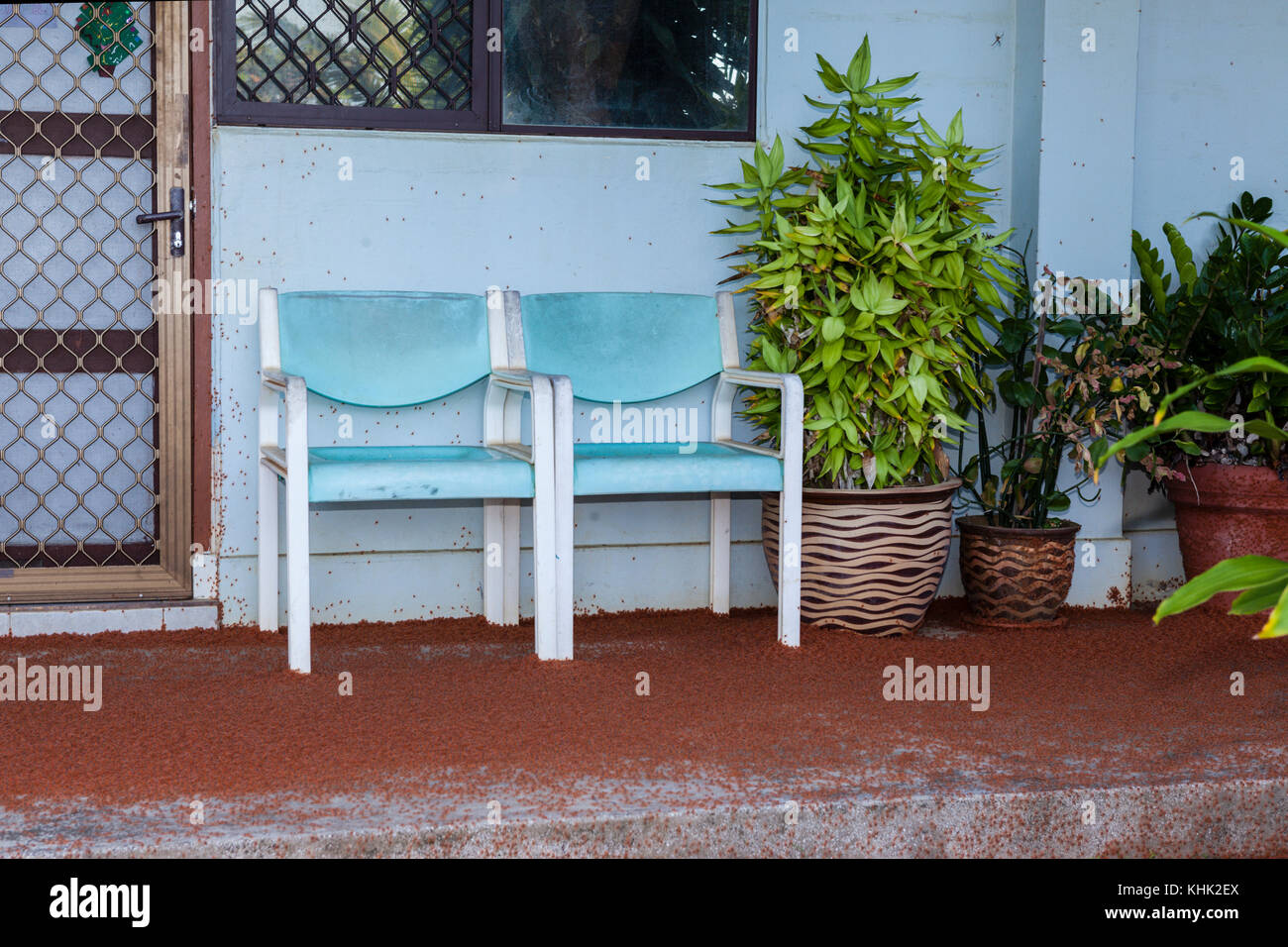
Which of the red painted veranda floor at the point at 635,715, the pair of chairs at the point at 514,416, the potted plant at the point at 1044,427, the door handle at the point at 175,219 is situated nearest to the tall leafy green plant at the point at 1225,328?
the potted plant at the point at 1044,427

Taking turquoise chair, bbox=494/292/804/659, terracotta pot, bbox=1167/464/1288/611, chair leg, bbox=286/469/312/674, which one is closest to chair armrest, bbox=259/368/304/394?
chair leg, bbox=286/469/312/674

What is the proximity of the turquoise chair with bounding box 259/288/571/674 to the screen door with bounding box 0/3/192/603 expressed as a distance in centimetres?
36

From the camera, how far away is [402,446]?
3.25m

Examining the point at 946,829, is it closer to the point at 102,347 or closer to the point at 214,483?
the point at 214,483

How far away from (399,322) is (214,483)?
0.65 m

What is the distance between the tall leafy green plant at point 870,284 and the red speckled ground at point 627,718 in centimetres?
51

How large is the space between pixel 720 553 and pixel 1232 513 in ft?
4.59

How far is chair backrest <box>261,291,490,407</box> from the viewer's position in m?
2.97

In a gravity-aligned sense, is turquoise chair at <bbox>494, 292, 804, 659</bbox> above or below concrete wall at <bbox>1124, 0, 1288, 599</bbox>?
below

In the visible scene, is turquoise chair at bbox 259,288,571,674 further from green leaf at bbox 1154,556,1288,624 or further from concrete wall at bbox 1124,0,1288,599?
concrete wall at bbox 1124,0,1288,599

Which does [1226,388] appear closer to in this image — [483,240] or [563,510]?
[563,510]

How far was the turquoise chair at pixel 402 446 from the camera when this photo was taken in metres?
2.62
